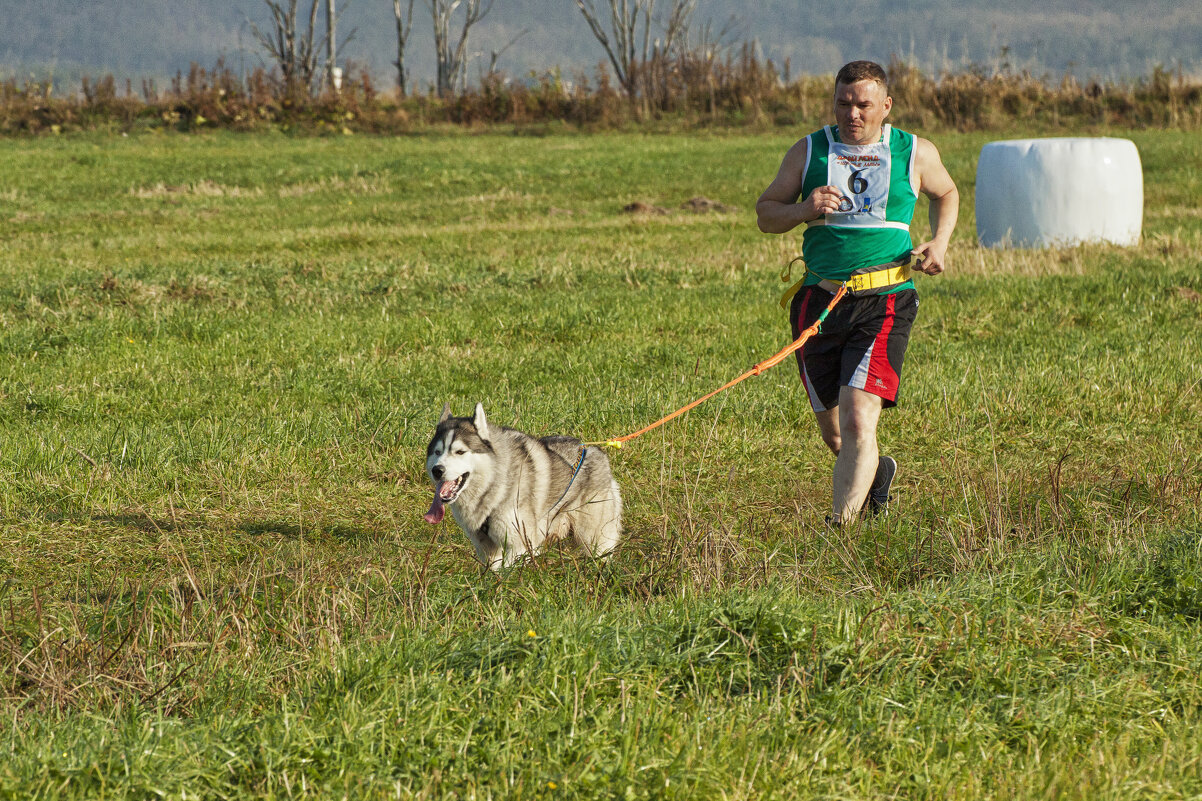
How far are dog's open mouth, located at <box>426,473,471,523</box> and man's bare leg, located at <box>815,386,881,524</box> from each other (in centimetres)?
190

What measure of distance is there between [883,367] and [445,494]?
2265mm

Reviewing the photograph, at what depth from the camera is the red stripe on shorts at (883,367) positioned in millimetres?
5613

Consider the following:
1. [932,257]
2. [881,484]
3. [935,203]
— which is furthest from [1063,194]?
[932,257]

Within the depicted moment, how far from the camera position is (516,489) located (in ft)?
18.2

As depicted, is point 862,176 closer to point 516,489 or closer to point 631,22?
point 516,489

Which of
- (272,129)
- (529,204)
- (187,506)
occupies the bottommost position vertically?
(187,506)

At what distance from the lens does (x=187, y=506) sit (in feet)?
21.5

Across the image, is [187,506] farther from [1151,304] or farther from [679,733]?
[1151,304]

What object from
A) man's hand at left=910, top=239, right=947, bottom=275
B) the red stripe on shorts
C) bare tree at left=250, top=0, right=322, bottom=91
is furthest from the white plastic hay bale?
bare tree at left=250, top=0, right=322, bottom=91

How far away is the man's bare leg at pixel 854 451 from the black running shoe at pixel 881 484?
0.39m

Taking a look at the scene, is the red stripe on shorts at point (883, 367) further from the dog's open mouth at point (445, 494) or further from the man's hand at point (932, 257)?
the dog's open mouth at point (445, 494)

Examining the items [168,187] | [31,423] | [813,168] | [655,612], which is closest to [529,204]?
[168,187]

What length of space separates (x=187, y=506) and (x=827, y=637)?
13.6ft

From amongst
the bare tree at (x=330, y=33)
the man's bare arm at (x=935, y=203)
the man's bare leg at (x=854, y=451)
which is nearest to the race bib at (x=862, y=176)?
the man's bare arm at (x=935, y=203)
